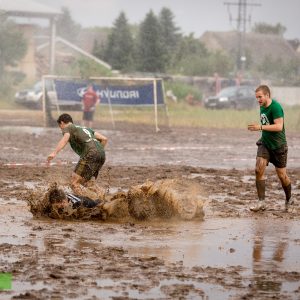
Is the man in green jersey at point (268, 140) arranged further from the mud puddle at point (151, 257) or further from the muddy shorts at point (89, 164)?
the muddy shorts at point (89, 164)

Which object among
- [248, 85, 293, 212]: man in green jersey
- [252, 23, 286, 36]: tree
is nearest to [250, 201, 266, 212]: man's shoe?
[248, 85, 293, 212]: man in green jersey

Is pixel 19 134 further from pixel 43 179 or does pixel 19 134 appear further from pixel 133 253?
pixel 133 253

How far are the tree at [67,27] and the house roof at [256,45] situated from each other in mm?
14424

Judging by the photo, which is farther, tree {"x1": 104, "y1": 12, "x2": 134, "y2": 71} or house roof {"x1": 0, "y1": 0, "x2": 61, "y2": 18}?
house roof {"x1": 0, "y1": 0, "x2": 61, "y2": 18}

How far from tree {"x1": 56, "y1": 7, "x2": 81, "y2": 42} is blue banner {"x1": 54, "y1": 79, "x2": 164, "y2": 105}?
6295 cm

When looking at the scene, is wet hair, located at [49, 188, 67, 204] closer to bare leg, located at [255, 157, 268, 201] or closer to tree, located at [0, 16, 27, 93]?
bare leg, located at [255, 157, 268, 201]

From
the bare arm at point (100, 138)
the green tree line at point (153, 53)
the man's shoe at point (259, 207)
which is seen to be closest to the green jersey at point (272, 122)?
the man's shoe at point (259, 207)

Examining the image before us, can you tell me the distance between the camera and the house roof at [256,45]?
109525 mm

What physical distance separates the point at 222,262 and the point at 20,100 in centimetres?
4399

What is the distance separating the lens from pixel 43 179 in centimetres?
1842

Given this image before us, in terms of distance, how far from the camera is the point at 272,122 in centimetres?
1462

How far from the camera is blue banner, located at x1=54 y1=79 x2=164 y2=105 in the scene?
36.8 metres

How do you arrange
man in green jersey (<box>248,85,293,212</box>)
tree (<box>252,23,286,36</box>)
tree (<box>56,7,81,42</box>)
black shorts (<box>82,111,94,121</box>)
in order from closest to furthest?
man in green jersey (<box>248,85,293,212</box>), black shorts (<box>82,111,94,121</box>), tree (<box>56,7,81,42</box>), tree (<box>252,23,286,36</box>)

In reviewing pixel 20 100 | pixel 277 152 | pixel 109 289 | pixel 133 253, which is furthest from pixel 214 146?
pixel 20 100
